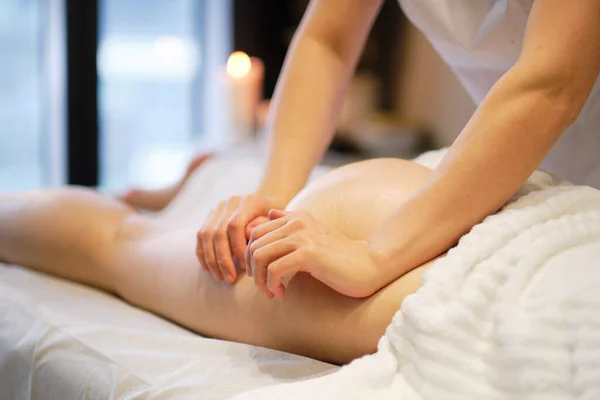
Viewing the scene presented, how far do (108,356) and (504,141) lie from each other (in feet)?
1.67

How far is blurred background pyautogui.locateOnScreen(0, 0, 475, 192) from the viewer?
3.10 m

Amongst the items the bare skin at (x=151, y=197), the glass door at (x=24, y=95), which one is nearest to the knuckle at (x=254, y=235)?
the bare skin at (x=151, y=197)

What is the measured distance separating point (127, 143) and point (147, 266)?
8.10ft

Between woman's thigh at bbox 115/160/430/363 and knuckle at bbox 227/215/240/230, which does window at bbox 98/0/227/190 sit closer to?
woman's thigh at bbox 115/160/430/363

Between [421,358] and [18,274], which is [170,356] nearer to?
[421,358]

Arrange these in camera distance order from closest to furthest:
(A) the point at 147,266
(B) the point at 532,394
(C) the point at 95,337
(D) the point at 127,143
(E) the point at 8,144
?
(B) the point at 532,394 → (C) the point at 95,337 → (A) the point at 147,266 → (E) the point at 8,144 → (D) the point at 127,143

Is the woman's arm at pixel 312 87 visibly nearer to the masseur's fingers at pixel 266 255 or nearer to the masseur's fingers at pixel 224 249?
the masseur's fingers at pixel 224 249

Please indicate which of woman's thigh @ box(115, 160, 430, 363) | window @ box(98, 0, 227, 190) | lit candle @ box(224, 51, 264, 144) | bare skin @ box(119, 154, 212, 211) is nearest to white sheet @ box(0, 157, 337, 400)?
woman's thigh @ box(115, 160, 430, 363)

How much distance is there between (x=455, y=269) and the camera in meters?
0.71

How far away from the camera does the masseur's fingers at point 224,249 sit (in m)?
0.94

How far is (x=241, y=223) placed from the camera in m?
0.93

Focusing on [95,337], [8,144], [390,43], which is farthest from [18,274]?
[390,43]

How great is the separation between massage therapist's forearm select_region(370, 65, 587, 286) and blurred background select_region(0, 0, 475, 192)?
193 centimetres

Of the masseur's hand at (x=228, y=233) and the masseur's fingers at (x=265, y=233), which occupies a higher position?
the masseur's fingers at (x=265, y=233)
